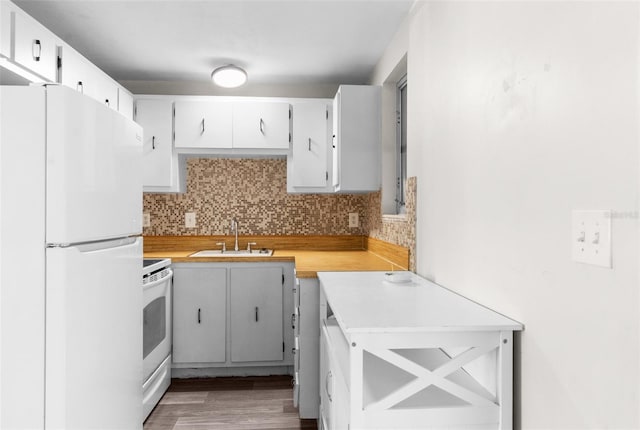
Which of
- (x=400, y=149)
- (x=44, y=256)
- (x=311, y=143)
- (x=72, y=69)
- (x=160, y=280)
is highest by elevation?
(x=72, y=69)

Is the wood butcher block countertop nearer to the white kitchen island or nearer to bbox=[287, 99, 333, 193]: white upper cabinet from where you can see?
bbox=[287, 99, 333, 193]: white upper cabinet

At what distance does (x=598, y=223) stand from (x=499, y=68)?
0.63 m

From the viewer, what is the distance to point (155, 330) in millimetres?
2701

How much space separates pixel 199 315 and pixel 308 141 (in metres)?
1.53

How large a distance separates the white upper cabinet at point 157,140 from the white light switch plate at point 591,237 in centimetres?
294

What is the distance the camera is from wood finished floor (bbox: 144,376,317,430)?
240cm

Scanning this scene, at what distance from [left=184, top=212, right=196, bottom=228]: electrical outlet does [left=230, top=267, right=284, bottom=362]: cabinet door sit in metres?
0.75

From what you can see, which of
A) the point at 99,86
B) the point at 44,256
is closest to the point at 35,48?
the point at 99,86

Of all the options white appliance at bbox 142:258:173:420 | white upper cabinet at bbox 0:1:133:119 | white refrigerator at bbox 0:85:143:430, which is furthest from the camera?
white appliance at bbox 142:258:173:420

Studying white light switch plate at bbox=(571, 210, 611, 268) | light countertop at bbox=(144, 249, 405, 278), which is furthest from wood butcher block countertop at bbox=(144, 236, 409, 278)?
white light switch plate at bbox=(571, 210, 611, 268)

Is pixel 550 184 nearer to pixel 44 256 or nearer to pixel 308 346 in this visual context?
pixel 44 256

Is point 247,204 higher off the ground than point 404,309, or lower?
higher

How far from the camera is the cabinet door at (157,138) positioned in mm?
3289

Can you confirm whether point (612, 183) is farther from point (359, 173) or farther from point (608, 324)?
point (359, 173)
